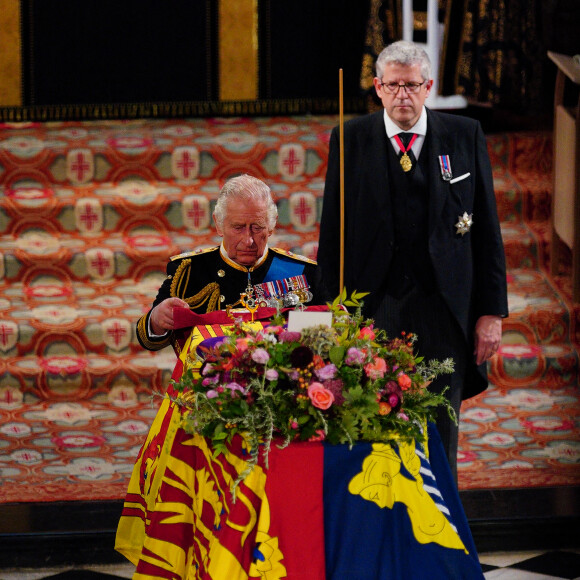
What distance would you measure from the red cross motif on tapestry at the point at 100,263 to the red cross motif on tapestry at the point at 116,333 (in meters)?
0.63

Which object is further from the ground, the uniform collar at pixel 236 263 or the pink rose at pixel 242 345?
the uniform collar at pixel 236 263

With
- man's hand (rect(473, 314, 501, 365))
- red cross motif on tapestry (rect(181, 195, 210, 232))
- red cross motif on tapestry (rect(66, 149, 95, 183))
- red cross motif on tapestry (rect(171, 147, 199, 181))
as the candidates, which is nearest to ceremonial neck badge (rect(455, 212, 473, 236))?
man's hand (rect(473, 314, 501, 365))

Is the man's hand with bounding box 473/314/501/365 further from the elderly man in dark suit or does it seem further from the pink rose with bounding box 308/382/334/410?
the pink rose with bounding box 308/382/334/410

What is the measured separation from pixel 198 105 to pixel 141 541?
5464 mm

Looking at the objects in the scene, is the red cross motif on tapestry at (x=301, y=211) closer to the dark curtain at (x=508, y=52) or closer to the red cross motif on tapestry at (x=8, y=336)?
the dark curtain at (x=508, y=52)

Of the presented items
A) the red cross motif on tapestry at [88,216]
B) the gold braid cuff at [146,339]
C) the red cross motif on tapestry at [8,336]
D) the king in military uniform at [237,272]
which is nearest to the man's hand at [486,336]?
the king in military uniform at [237,272]

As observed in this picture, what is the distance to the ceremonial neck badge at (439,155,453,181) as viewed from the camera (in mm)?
3412

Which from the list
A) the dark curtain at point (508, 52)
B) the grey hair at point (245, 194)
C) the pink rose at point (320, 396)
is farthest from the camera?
the dark curtain at point (508, 52)

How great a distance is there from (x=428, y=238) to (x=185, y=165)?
3996mm

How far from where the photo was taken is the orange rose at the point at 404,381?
2645 mm

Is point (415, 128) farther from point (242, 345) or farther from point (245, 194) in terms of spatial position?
point (242, 345)

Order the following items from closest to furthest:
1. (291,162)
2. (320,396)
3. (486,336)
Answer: (320,396), (486,336), (291,162)

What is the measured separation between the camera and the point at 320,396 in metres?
2.52

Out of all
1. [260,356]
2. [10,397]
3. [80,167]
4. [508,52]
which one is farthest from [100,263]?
[260,356]
